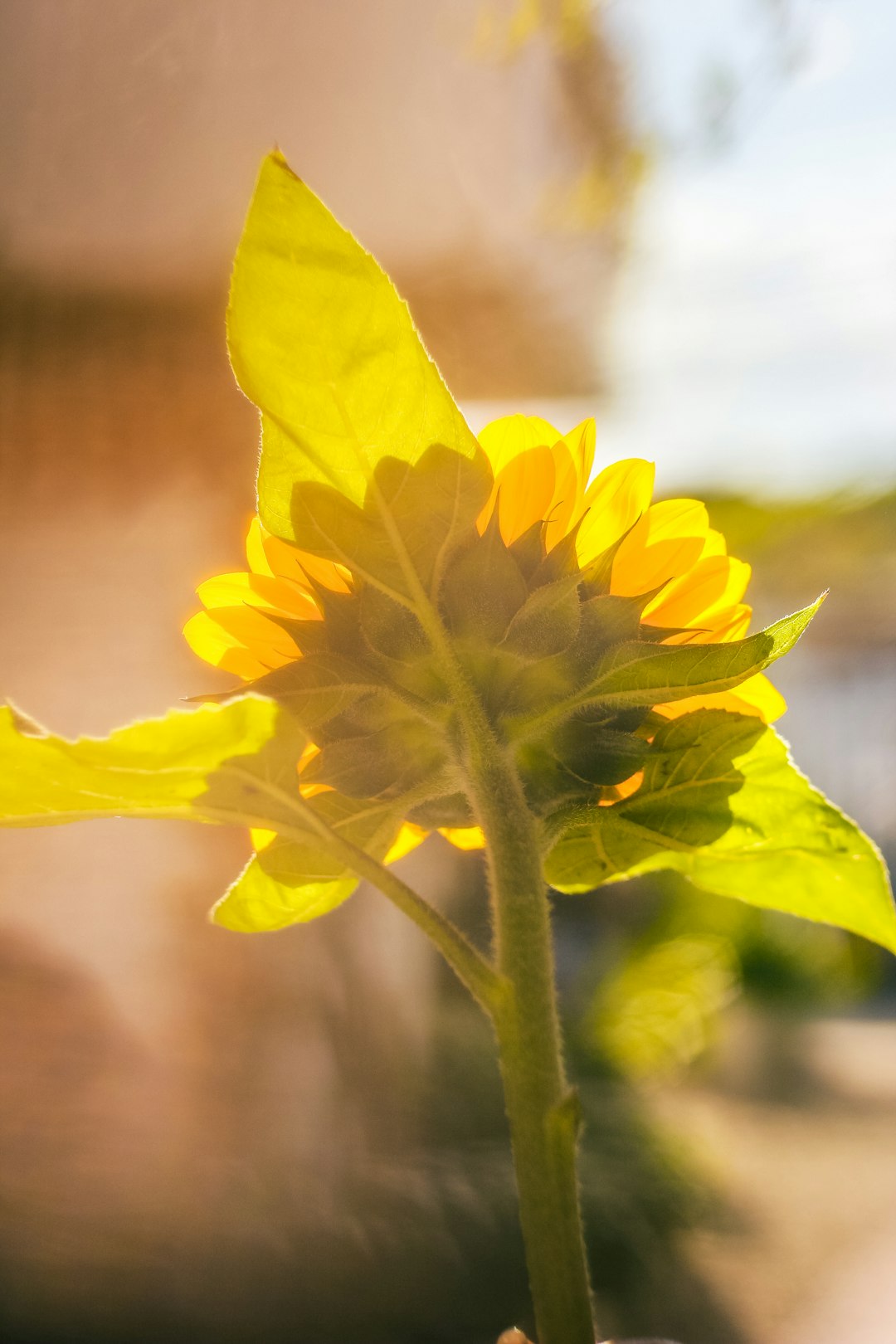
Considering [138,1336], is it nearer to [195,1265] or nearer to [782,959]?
[195,1265]

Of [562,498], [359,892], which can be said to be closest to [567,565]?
[562,498]

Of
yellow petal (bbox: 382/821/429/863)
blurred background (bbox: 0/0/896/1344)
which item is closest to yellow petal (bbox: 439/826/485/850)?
yellow petal (bbox: 382/821/429/863)

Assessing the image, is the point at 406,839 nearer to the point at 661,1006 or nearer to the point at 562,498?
the point at 562,498

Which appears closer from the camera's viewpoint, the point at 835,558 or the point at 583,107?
the point at 583,107

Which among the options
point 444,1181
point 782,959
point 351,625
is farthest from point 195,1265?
point 351,625

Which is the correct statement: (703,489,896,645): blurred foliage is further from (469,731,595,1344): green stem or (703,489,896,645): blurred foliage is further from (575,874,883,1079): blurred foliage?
(469,731,595,1344): green stem

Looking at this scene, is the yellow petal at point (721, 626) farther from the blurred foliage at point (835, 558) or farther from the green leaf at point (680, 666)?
the blurred foliage at point (835, 558)
